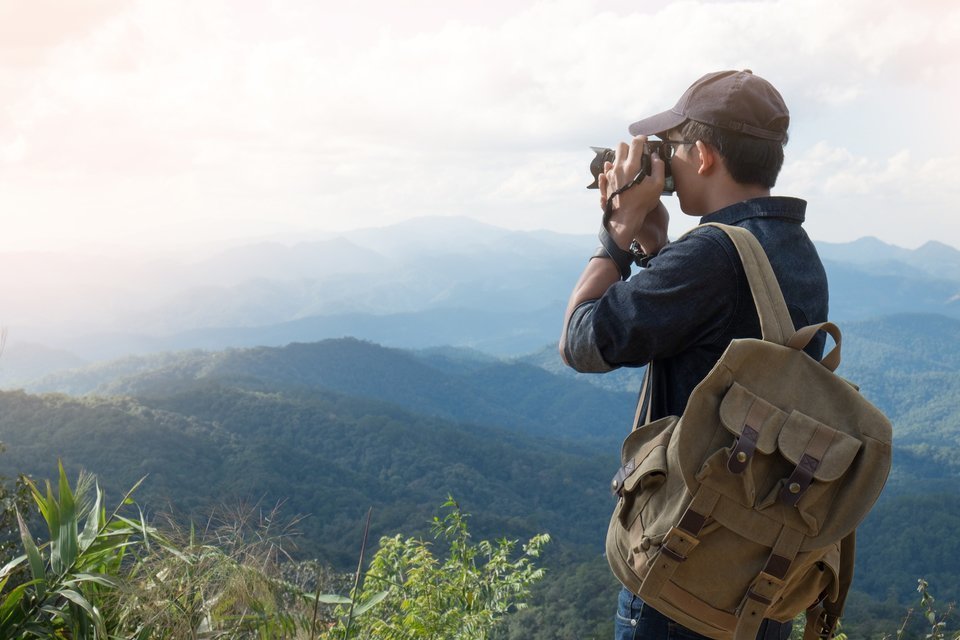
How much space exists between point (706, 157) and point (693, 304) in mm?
315

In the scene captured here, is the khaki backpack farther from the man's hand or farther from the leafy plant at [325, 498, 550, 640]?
the leafy plant at [325, 498, 550, 640]

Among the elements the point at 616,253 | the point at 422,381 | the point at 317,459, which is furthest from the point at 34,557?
the point at 422,381

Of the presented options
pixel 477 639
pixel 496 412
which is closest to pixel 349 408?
pixel 496 412

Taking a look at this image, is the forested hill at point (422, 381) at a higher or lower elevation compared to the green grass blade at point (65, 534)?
lower

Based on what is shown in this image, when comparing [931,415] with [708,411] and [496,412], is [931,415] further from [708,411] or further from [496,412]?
[708,411]

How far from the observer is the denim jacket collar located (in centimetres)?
136

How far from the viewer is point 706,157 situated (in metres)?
1.38

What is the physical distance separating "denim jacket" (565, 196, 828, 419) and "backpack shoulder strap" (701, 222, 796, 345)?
26 millimetres

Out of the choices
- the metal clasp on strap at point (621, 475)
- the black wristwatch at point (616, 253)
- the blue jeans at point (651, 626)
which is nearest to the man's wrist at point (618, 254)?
the black wristwatch at point (616, 253)

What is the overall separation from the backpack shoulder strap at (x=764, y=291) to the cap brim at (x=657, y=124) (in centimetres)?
29

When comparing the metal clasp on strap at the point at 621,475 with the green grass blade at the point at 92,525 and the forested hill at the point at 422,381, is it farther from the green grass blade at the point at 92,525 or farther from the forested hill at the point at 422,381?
the forested hill at the point at 422,381

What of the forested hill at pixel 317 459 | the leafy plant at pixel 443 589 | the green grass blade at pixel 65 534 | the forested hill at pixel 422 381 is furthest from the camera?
the forested hill at pixel 422 381

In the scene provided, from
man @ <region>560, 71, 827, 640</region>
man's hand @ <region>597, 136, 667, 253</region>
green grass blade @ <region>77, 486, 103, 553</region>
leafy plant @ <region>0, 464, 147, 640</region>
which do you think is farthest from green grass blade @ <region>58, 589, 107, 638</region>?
man's hand @ <region>597, 136, 667, 253</region>

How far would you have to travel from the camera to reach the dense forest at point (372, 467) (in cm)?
2838
